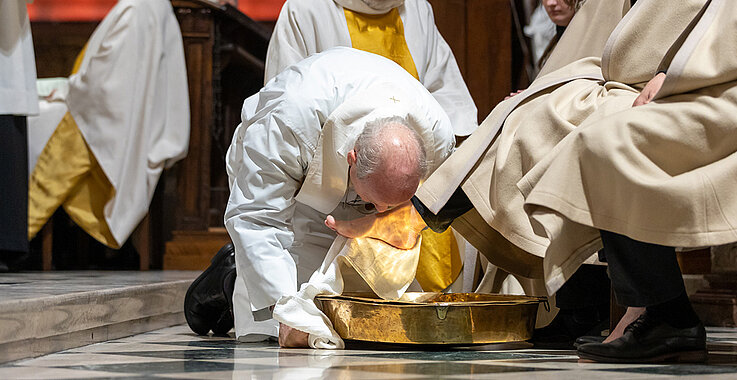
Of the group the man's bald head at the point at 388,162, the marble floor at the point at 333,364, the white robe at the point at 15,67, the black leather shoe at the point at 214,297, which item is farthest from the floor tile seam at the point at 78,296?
the white robe at the point at 15,67

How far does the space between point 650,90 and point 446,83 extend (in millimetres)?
2055

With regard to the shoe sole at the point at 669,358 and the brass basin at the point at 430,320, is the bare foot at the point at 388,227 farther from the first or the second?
the shoe sole at the point at 669,358

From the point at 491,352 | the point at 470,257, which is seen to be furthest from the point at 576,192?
the point at 470,257

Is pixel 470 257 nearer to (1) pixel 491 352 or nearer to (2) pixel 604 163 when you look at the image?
(1) pixel 491 352

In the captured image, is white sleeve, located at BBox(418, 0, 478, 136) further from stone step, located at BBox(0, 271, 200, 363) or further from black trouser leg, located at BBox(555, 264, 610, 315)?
stone step, located at BBox(0, 271, 200, 363)

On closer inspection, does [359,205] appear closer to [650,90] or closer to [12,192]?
[650,90]

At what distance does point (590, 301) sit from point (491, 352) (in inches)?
18.5

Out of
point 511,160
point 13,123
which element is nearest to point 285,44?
point 13,123

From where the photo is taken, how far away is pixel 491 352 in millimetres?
2625

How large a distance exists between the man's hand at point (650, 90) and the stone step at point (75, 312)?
1.72 meters

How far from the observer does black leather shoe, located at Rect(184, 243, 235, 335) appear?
331 cm

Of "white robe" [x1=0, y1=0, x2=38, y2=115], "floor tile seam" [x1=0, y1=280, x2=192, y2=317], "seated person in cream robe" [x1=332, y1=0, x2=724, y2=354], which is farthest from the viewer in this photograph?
"white robe" [x1=0, y1=0, x2=38, y2=115]

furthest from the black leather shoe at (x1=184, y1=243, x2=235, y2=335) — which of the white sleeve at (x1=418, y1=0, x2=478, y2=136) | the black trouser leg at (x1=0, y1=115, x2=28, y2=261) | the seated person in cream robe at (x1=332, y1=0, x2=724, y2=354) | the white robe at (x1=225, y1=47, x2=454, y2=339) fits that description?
the black trouser leg at (x1=0, y1=115, x2=28, y2=261)

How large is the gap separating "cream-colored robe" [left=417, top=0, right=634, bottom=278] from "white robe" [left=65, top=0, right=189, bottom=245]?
121 inches
